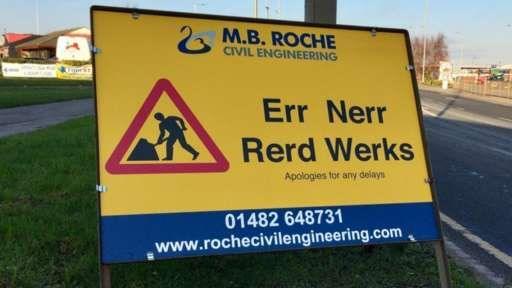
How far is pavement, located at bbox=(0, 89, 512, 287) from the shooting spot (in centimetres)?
531

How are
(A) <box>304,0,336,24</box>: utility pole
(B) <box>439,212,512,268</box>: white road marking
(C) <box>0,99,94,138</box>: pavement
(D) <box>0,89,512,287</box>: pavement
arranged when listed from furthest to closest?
(C) <box>0,99,94,138</box>: pavement
(D) <box>0,89,512,287</box>: pavement
(B) <box>439,212,512,268</box>: white road marking
(A) <box>304,0,336,24</box>: utility pole

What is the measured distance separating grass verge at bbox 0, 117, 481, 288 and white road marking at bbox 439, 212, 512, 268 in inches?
Result: 29.0

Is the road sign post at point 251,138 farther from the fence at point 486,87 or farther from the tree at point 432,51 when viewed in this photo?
the tree at point 432,51

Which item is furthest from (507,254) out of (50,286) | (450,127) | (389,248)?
(450,127)

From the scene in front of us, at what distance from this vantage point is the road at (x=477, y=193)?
218 inches

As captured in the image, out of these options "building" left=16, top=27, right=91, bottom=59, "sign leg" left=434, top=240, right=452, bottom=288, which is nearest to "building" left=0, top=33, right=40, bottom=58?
"building" left=16, top=27, right=91, bottom=59

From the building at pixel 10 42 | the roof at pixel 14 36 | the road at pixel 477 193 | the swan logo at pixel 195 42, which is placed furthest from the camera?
the roof at pixel 14 36

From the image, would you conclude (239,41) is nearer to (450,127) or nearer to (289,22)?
(289,22)

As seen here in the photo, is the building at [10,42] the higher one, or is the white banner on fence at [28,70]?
the building at [10,42]

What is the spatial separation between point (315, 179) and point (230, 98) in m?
0.71

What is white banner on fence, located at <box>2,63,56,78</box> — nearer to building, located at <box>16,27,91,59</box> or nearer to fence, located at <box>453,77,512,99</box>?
building, located at <box>16,27,91,59</box>

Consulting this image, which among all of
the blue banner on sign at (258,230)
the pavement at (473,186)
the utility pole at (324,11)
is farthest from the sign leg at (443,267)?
the utility pole at (324,11)

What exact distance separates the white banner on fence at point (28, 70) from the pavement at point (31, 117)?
3160 centimetres

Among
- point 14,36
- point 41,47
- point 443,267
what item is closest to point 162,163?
point 443,267
